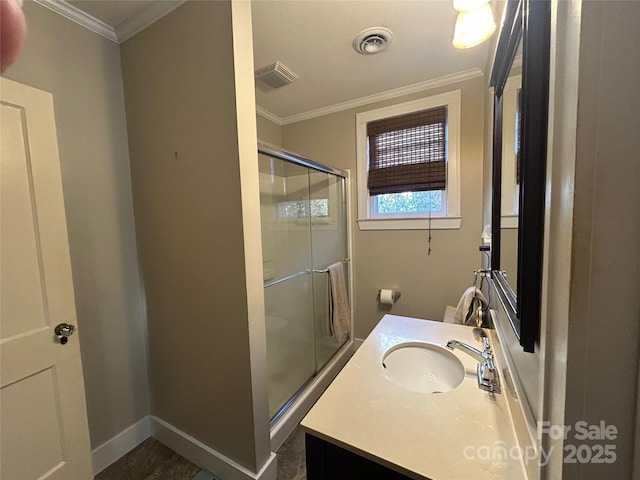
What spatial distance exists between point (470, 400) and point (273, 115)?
274 centimetres

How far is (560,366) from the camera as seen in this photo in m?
0.38

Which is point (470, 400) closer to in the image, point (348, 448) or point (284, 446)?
point (348, 448)

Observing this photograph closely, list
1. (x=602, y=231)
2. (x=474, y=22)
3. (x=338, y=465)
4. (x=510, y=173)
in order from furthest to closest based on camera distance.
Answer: (x=474, y=22) → (x=510, y=173) → (x=338, y=465) → (x=602, y=231)

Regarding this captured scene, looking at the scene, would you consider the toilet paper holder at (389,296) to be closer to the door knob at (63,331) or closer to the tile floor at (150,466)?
the tile floor at (150,466)

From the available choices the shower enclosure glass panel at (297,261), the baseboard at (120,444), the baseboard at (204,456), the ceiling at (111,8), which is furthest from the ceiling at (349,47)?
the baseboard at (120,444)

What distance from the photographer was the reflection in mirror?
0.69 meters

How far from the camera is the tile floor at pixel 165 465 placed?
137 centimetres

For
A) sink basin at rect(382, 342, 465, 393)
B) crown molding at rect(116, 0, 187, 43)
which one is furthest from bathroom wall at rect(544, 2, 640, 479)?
crown molding at rect(116, 0, 187, 43)

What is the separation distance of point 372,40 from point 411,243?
1.52 metres

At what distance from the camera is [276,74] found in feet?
6.12

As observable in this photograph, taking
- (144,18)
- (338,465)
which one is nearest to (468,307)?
(338,465)

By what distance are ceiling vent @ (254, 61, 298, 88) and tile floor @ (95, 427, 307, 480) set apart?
253 cm

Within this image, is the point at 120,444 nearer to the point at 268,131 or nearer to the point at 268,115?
the point at 268,131

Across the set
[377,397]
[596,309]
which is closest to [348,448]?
[377,397]
